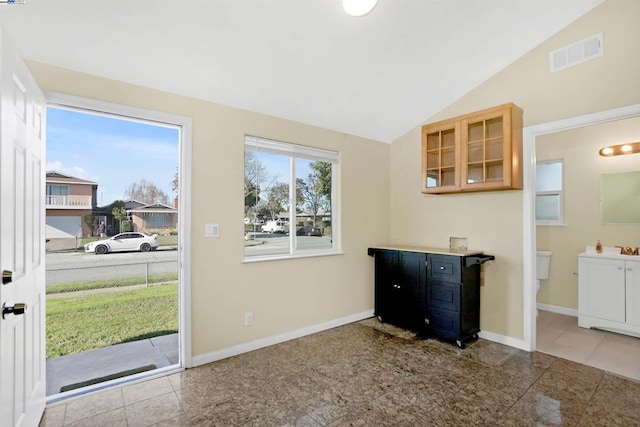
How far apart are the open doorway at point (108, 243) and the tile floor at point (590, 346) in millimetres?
3626

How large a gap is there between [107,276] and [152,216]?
84 cm

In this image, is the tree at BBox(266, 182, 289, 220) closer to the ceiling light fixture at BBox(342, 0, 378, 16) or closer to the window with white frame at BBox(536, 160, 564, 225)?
the ceiling light fixture at BBox(342, 0, 378, 16)

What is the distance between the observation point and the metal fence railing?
3.09 meters

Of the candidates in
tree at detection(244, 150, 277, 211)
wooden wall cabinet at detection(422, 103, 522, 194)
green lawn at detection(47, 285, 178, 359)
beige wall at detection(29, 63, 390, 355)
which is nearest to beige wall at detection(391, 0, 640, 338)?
wooden wall cabinet at detection(422, 103, 522, 194)

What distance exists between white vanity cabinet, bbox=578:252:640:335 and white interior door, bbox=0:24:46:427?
5071 millimetres

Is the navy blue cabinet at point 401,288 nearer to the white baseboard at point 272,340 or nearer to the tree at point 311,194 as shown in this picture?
the white baseboard at point 272,340

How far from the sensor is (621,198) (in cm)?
384

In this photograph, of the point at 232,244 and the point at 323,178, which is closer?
the point at 232,244

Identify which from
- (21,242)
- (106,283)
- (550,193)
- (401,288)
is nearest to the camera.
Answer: (21,242)

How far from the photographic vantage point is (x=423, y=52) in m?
2.96

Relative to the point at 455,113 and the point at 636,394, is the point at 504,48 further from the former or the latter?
the point at 636,394

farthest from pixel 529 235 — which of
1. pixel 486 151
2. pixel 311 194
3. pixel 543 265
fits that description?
pixel 311 194

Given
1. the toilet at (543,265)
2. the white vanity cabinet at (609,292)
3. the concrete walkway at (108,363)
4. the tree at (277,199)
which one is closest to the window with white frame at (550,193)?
the toilet at (543,265)

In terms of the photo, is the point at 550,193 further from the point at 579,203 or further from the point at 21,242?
the point at 21,242
